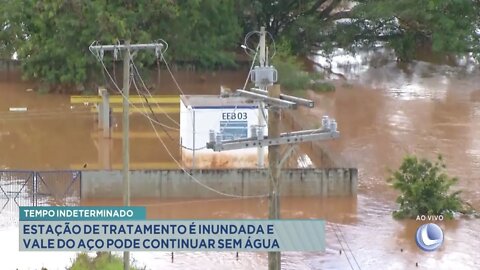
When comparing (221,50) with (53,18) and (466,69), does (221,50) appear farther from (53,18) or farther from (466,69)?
(466,69)

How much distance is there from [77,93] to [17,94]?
254cm

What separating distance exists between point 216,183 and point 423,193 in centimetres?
508

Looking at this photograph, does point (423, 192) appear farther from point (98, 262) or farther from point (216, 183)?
point (98, 262)

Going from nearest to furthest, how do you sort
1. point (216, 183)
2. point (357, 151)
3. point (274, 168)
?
point (274, 168), point (216, 183), point (357, 151)

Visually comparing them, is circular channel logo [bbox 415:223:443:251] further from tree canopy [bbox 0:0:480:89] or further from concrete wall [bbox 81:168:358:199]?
tree canopy [bbox 0:0:480:89]

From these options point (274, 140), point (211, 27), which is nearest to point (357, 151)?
point (211, 27)

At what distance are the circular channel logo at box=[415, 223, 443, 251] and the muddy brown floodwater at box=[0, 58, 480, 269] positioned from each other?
0.18 m

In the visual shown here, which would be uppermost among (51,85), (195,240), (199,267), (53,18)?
(53,18)

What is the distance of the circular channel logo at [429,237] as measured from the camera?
18.9m

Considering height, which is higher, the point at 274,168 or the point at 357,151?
the point at 274,168

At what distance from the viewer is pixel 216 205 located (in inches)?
856

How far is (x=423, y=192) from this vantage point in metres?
20.5


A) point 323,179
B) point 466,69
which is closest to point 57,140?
point 323,179

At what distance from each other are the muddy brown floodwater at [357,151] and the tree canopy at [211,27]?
143 centimetres
